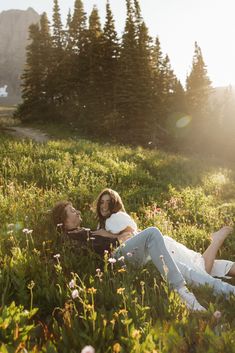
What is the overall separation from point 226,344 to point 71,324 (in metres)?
1.35

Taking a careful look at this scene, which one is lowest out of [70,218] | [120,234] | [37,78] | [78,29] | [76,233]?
[120,234]

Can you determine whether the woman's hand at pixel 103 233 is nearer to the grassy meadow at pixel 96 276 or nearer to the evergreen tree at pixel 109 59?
the grassy meadow at pixel 96 276

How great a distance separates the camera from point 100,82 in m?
37.6

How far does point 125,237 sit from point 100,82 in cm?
3302

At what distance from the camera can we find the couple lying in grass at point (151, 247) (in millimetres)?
5012

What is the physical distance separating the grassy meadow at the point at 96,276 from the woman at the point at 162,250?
0.22 metres

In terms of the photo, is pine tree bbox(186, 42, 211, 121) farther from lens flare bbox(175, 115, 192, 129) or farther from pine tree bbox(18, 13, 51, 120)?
pine tree bbox(18, 13, 51, 120)

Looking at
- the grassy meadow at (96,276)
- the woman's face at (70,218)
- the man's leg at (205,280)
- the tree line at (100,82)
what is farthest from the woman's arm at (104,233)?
the tree line at (100,82)

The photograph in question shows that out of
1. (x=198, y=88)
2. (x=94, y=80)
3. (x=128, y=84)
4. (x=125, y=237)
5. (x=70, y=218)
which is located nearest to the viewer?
(x=125, y=237)

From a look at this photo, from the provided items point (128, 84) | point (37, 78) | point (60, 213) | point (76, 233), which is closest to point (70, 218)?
point (60, 213)

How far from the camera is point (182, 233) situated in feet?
25.4

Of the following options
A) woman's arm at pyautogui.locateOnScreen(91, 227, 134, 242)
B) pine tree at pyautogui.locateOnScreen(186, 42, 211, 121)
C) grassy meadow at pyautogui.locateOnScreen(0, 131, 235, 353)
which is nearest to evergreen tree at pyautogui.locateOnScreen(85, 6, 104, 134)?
pine tree at pyautogui.locateOnScreen(186, 42, 211, 121)

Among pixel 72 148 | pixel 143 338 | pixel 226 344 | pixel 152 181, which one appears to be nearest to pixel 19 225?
pixel 143 338

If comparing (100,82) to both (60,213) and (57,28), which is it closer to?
(57,28)
